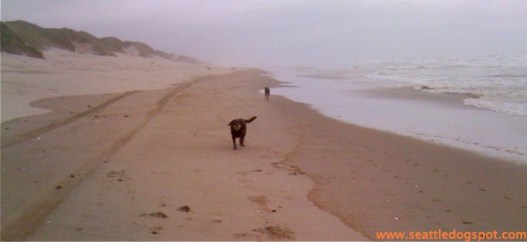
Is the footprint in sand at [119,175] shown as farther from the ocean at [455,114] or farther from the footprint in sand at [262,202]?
the ocean at [455,114]

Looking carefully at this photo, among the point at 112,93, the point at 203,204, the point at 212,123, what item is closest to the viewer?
the point at 203,204

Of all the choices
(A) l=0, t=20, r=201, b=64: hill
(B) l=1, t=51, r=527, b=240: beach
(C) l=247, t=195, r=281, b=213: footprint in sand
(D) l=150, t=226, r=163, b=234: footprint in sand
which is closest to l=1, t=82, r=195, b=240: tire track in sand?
(B) l=1, t=51, r=527, b=240: beach

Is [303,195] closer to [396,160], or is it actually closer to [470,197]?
[470,197]

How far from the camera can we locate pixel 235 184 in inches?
257

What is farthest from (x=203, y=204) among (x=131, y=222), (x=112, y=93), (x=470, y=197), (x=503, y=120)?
(x=112, y=93)

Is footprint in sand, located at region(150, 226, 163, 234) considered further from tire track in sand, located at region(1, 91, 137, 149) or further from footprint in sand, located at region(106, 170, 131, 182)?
tire track in sand, located at region(1, 91, 137, 149)

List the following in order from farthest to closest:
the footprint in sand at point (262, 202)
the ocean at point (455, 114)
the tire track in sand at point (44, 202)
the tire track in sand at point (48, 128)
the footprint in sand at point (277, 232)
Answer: the ocean at point (455, 114) → the tire track in sand at point (48, 128) → the footprint in sand at point (262, 202) → the footprint in sand at point (277, 232) → the tire track in sand at point (44, 202)

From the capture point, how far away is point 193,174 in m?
6.94

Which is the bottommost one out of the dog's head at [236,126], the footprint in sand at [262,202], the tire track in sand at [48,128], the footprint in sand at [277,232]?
the footprint in sand at [277,232]

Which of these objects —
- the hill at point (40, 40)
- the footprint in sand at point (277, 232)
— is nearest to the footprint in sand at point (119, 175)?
the footprint in sand at point (277, 232)

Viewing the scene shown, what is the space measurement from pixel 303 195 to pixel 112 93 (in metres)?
15.0

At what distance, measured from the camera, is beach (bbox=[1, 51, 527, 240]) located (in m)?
4.89

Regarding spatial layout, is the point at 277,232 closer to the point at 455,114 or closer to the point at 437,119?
the point at 437,119

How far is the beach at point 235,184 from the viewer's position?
489cm
